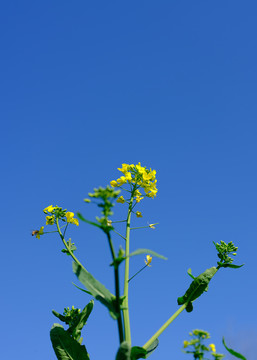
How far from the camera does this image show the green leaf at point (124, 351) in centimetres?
275

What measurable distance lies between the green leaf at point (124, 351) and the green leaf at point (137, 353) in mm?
369

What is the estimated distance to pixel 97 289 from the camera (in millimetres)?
2936

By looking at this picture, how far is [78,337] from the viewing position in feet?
12.7

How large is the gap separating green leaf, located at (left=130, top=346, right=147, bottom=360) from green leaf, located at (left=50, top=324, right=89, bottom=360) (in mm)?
561

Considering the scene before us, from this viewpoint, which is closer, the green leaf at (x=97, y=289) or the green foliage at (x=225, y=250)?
the green leaf at (x=97, y=289)

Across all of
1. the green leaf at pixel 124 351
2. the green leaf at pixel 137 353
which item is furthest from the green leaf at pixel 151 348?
the green leaf at pixel 124 351

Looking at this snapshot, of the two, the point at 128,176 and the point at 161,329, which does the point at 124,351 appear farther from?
the point at 128,176

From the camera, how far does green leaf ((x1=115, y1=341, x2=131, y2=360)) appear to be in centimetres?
275

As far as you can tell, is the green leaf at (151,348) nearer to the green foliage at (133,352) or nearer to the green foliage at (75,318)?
the green foliage at (133,352)

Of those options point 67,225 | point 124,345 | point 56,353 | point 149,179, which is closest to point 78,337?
point 56,353

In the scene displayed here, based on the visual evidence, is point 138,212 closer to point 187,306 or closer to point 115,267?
point 187,306

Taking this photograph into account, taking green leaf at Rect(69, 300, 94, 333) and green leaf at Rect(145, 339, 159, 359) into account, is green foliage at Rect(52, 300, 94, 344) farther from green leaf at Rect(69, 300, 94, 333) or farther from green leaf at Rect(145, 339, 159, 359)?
green leaf at Rect(145, 339, 159, 359)

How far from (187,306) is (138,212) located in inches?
38.2

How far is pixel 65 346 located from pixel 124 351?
3.54ft
